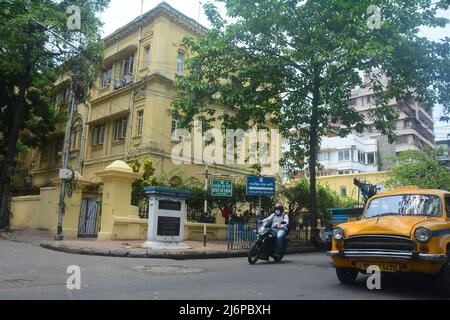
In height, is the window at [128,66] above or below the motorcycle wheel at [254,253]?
above

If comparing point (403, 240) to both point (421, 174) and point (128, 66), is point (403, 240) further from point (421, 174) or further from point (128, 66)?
point (421, 174)

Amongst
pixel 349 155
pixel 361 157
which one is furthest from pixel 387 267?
pixel 361 157

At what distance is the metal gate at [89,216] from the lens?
19203 millimetres

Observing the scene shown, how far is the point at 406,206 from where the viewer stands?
7707 millimetres

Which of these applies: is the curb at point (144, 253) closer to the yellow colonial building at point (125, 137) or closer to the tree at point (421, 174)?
the yellow colonial building at point (125, 137)

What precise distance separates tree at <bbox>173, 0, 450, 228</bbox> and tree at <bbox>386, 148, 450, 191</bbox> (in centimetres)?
1789

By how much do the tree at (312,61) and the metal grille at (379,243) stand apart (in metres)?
7.45

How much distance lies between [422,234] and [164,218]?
8.80 meters

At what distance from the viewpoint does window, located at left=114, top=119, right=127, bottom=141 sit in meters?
25.8

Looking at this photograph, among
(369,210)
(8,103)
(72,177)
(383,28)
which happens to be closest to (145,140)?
(72,177)

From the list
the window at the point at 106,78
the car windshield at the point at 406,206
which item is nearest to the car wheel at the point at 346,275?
the car windshield at the point at 406,206

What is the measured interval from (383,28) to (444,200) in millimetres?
8481

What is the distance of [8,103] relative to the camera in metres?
23.4

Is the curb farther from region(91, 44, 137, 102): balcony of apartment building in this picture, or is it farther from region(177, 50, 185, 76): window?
region(91, 44, 137, 102): balcony of apartment building
